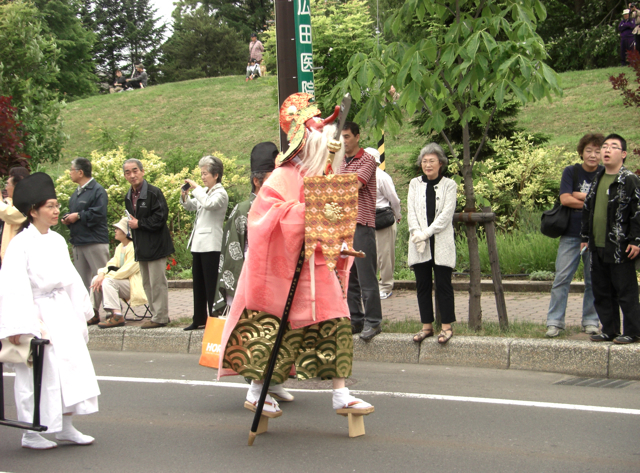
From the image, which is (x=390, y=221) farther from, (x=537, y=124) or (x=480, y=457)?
(x=537, y=124)

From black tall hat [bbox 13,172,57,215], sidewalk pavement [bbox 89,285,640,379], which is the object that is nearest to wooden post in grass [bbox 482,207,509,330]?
sidewalk pavement [bbox 89,285,640,379]

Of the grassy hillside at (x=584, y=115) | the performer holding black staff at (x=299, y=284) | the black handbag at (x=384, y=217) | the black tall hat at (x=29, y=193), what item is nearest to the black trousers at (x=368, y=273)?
the black handbag at (x=384, y=217)

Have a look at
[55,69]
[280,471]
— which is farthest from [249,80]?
[280,471]

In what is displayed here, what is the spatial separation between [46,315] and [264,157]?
223 centimetres

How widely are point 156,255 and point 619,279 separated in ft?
16.4

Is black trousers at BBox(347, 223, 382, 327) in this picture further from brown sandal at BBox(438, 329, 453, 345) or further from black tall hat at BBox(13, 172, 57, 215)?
black tall hat at BBox(13, 172, 57, 215)

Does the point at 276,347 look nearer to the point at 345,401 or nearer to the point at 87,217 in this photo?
the point at 345,401

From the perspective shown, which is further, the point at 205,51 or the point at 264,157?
the point at 205,51

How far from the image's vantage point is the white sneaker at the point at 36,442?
4590mm

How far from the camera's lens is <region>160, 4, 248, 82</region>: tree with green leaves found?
58.3m

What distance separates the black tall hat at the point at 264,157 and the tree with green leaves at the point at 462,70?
3.84 feet

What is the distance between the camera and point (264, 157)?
233 inches

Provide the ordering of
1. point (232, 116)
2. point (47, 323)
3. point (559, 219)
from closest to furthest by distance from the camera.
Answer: point (47, 323) → point (559, 219) → point (232, 116)

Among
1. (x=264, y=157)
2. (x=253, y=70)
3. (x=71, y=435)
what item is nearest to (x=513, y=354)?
(x=264, y=157)
